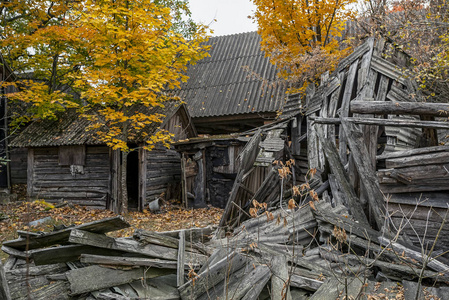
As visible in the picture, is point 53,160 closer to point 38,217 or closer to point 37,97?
point 37,97

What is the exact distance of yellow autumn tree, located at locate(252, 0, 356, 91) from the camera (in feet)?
41.0

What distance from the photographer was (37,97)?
11898mm

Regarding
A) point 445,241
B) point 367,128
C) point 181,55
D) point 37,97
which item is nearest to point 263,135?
point 181,55

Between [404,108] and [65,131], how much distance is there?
12.6m

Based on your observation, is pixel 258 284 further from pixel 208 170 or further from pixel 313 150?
pixel 208 170

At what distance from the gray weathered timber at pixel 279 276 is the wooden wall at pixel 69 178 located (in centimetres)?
992

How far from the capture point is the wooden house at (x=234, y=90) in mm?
16844

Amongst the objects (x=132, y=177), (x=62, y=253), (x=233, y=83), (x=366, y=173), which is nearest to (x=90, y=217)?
(x=132, y=177)

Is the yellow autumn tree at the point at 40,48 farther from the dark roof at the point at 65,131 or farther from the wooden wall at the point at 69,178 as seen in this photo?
the wooden wall at the point at 69,178

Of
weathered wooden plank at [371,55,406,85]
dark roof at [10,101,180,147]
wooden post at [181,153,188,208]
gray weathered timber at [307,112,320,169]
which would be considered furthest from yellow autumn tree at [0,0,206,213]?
weathered wooden plank at [371,55,406,85]

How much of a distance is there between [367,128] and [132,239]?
4678 mm

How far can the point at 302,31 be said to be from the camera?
1348 centimetres

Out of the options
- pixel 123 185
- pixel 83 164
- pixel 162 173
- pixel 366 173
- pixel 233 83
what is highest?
pixel 233 83

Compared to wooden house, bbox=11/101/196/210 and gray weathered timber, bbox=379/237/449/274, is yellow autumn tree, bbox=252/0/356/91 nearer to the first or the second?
wooden house, bbox=11/101/196/210
